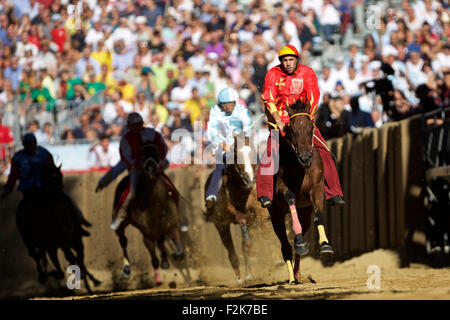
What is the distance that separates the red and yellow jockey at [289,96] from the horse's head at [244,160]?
2.41 metres

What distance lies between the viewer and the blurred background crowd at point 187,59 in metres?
18.9

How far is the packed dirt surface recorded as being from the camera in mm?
10344

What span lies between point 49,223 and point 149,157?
116 inches

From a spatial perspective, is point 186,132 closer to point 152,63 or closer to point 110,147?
point 110,147

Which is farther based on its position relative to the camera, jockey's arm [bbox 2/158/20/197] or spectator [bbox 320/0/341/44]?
spectator [bbox 320/0/341/44]

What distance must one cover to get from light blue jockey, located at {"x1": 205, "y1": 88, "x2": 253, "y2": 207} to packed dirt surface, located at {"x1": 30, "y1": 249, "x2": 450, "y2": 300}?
5.31 feet

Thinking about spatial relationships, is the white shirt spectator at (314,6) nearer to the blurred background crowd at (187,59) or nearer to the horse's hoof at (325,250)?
the blurred background crowd at (187,59)

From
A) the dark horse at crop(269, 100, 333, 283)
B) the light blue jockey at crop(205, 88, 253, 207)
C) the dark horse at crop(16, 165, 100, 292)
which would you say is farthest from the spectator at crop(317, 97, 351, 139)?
the dark horse at crop(16, 165, 100, 292)

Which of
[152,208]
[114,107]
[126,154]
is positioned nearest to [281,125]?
[152,208]

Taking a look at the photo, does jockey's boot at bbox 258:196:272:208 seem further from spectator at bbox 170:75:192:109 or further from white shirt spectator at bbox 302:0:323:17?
white shirt spectator at bbox 302:0:323:17

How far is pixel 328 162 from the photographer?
40.8ft

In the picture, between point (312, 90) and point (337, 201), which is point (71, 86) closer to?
point (312, 90)

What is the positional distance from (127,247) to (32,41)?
665 cm
